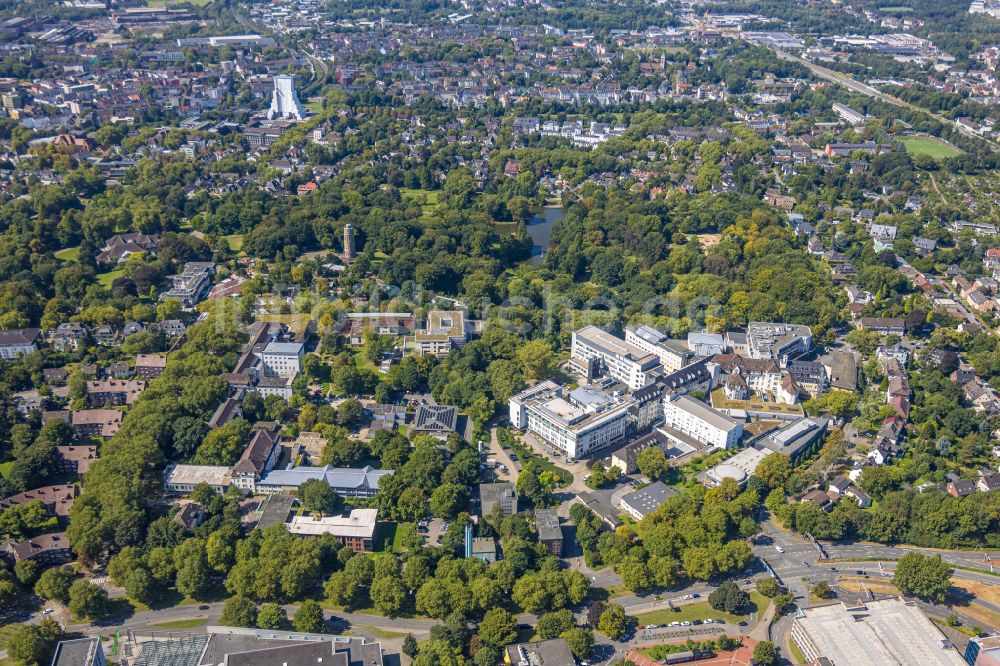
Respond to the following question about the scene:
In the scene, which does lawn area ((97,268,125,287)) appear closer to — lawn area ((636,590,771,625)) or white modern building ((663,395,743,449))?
white modern building ((663,395,743,449))

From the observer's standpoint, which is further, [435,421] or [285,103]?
[285,103]

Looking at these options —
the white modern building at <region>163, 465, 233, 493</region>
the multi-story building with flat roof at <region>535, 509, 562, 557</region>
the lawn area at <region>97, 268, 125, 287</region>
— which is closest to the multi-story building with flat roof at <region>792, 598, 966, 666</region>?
the multi-story building with flat roof at <region>535, 509, 562, 557</region>

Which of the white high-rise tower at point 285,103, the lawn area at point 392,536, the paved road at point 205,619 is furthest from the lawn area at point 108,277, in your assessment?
the white high-rise tower at point 285,103

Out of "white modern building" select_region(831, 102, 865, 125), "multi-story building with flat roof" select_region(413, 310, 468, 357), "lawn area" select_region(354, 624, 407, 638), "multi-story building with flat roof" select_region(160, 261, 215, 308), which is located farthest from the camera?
"white modern building" select_region(831, 102, 865, 125)

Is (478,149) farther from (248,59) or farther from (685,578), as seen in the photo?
(685,578)

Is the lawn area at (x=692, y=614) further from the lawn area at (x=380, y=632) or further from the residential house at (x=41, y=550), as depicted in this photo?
the residential house at (x=41, y=550)

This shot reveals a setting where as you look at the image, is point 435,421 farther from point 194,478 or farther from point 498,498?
point 194,478

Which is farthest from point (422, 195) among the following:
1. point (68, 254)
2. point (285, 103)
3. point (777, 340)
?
point (777, 340)

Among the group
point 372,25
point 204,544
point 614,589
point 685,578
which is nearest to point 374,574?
point 204,544
